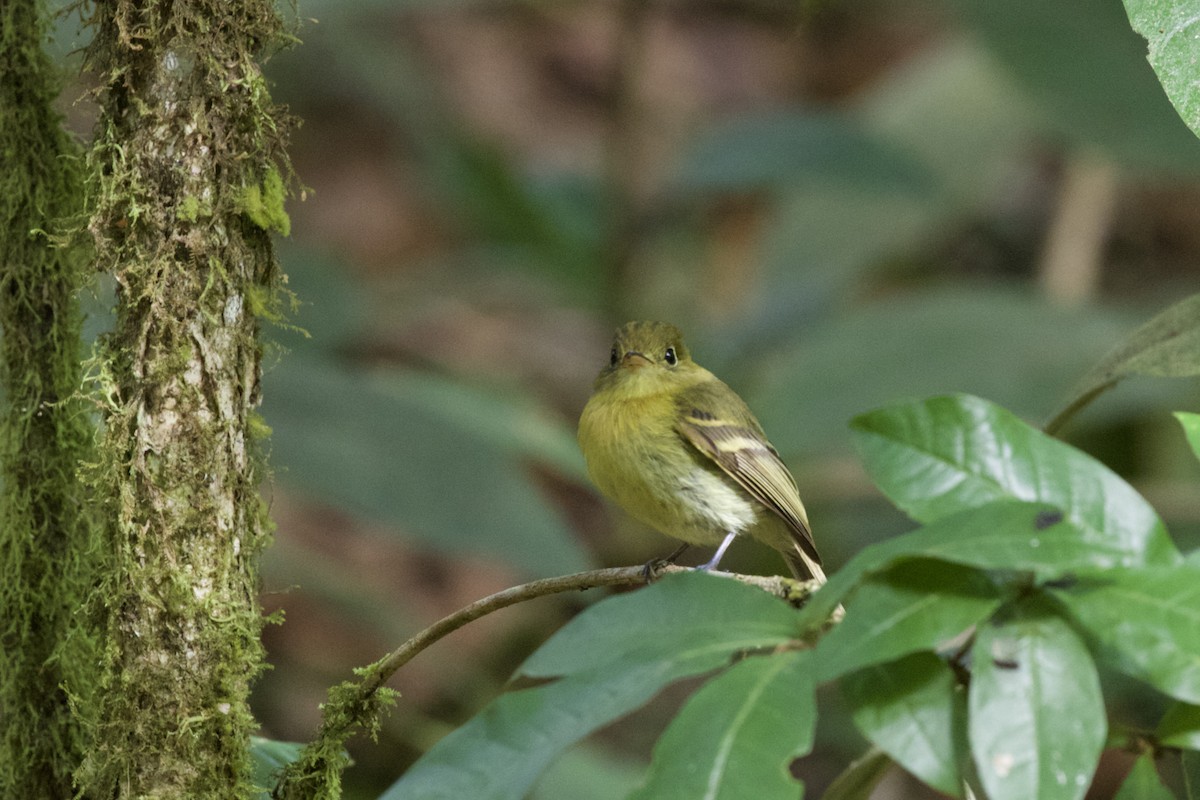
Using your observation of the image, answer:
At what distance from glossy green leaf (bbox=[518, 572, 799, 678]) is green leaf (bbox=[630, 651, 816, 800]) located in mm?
40

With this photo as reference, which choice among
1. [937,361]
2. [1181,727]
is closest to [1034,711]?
[1181,727]

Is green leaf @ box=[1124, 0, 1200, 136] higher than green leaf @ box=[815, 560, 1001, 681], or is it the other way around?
green leaf @ box=[1124, 0, 1200, 136]

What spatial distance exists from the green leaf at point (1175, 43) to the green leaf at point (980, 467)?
23.1 inches

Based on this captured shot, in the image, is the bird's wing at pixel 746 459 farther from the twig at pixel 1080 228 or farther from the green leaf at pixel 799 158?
the twig at pixel 1080 228

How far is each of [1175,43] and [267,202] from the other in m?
1.06

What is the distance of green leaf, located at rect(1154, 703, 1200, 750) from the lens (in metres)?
1.15

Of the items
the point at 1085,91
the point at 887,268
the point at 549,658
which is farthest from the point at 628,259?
the point at 549,658

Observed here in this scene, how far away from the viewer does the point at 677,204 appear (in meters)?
5.34

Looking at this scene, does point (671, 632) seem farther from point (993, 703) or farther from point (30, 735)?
point (30, 735)

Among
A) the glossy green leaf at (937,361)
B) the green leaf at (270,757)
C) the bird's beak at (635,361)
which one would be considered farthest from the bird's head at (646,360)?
the green leaf at (270,757)

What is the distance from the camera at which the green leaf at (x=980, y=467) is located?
1.16 m

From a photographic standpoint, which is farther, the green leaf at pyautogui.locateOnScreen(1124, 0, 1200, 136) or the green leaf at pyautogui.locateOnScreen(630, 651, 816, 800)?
the green leaf at pyautogui.locateOnScreen(1124, 0, 1200, 136)

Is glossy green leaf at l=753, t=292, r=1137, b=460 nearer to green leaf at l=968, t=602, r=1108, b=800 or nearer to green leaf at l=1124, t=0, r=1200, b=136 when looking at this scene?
green leaf at l=1124, t=0, r=1200, b=136

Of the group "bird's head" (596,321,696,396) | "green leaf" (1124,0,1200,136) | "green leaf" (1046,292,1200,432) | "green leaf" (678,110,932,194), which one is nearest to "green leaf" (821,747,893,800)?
"green leaf" (1046,292,1200,432)
